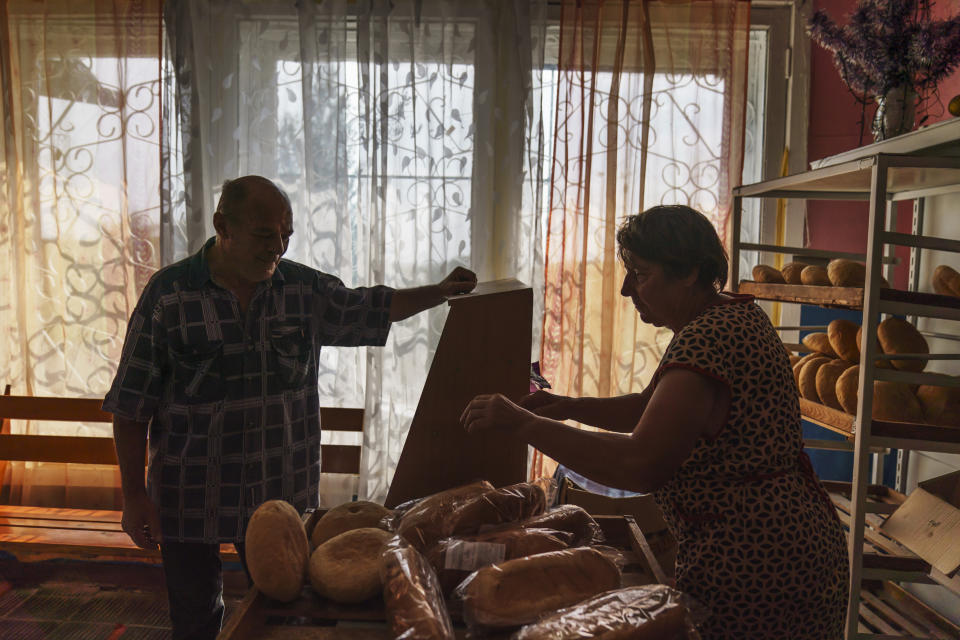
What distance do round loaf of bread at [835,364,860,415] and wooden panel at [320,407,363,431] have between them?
1.60 metres

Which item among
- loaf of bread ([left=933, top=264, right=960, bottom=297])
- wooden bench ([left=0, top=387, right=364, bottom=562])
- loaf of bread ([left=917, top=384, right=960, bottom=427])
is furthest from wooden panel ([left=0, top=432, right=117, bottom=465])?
loaf of bread ([left=933, top=264, right=960, bottom=297])

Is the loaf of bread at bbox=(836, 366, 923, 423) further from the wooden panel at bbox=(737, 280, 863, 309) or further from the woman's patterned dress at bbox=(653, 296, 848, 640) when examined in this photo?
the woman's patterned dress at bbox=(653, 296, 848, 640)

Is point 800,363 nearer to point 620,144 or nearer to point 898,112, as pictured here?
point 898,112

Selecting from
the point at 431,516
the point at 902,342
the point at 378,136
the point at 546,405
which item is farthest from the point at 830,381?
the point at 378,136

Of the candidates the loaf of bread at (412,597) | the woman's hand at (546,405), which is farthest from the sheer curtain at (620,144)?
the loaf of bread at (412,597)

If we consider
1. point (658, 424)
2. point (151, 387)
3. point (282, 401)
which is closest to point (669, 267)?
point (658, 424)

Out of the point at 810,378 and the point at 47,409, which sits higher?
the point at 810,378

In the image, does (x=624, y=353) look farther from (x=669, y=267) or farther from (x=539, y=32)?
(x=669, y=267)

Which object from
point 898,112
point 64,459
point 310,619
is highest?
point 898,112

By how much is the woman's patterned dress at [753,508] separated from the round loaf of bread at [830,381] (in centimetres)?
123

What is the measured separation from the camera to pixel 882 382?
2062 mm

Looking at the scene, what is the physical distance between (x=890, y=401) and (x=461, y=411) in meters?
1.43

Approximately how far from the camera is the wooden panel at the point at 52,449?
2658 mm

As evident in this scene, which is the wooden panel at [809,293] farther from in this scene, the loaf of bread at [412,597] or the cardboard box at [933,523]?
the loaf of bread at [412,597]
